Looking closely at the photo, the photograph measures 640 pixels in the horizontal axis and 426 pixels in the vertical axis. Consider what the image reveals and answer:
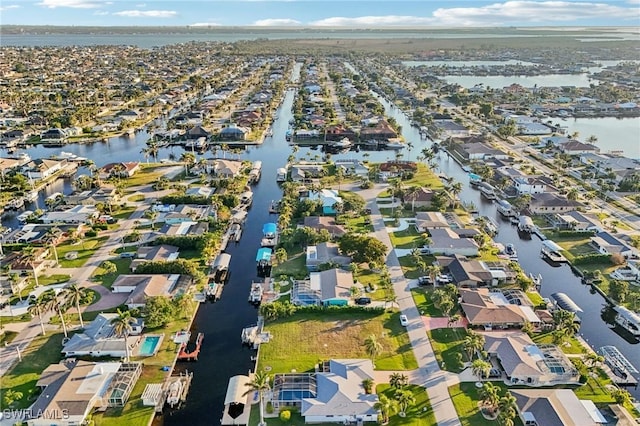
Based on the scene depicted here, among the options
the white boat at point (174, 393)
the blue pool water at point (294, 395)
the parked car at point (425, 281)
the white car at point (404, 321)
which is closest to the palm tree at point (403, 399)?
the blue pool water at point (294, 395)

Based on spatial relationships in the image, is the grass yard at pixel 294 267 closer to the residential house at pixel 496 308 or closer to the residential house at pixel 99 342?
the residential house at pixel 99 342

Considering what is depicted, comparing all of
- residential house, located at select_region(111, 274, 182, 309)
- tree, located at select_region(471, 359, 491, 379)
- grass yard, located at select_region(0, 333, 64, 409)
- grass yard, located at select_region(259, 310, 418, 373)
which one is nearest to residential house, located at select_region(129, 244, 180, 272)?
residential house, located at select_region(111, 274, 182, 309)

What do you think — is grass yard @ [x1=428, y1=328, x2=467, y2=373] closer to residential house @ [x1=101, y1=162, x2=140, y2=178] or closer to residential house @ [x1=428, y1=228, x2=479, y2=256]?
residential house @ [x1=428, y1=228, x2=479, y2=256]

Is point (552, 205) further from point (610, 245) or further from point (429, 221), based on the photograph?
point (429, 221)

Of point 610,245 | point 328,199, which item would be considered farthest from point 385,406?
point 328,199

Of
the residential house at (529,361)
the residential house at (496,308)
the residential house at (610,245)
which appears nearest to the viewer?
the residential house at (529,361)

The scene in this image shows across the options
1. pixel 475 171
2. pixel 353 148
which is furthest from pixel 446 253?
pixel 353 148

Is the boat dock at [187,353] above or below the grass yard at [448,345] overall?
below

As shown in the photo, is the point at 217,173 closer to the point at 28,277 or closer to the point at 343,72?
the point at 28,277
